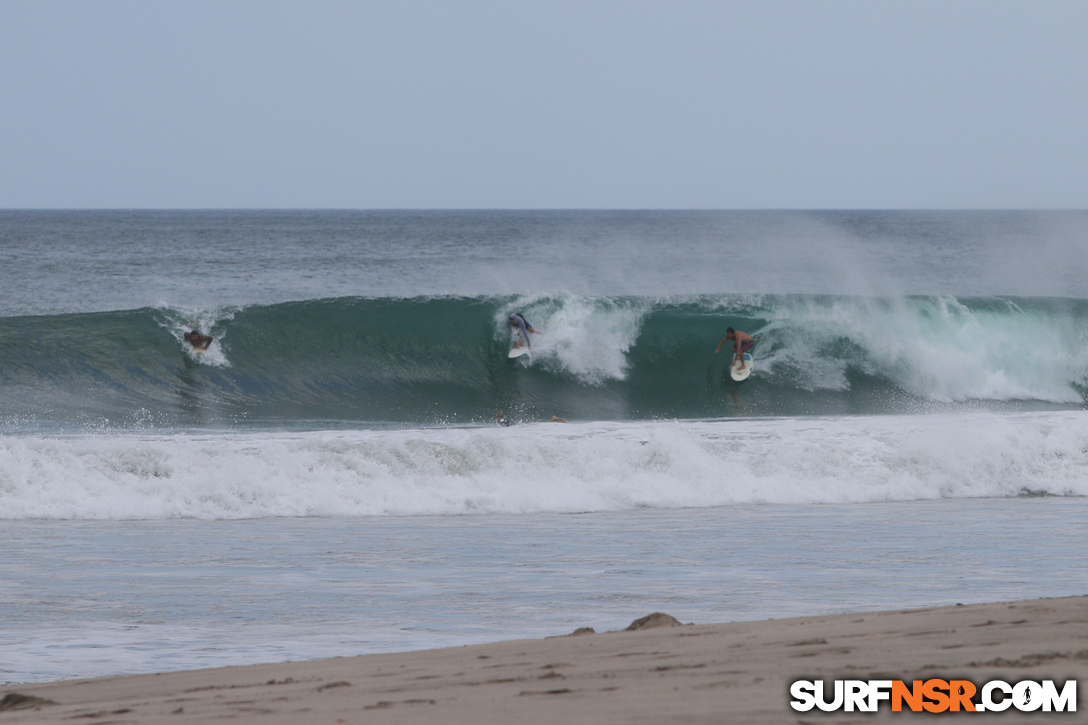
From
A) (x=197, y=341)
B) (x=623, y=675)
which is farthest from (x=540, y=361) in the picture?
(x=623, y=675)

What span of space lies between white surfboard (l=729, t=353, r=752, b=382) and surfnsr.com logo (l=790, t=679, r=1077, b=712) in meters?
15.2

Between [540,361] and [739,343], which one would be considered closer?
[540,361]

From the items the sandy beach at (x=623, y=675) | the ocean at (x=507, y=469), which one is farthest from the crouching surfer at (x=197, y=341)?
the sandy beach at (x=623, y=675)

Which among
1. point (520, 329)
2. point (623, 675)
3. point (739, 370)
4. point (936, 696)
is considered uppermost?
point (520, 329)

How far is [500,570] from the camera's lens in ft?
23.3

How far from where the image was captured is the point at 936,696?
120 inches

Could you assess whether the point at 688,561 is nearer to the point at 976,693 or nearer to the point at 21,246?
the point at 976,693

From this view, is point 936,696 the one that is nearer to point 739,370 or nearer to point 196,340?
point 739,370

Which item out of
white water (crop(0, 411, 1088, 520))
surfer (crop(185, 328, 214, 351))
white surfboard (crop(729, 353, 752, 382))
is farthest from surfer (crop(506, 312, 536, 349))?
Answer: white water (crop(0, 411, 1088, 520))

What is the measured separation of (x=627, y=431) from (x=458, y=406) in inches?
186

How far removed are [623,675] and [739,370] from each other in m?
15.2

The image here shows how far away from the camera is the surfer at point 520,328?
19078 millimetres

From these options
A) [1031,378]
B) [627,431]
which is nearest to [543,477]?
[627,431]

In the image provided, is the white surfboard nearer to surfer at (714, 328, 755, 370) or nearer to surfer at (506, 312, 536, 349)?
surfer at (714, 328, 755, 370)
